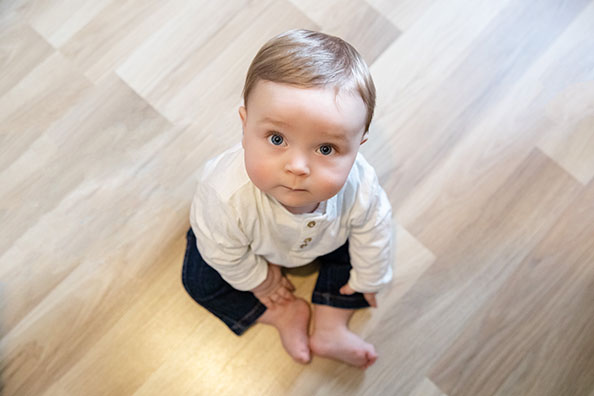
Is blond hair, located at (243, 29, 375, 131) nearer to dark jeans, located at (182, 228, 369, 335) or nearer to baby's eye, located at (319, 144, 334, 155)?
baby's eye, located at (319, 144, 334, 155)

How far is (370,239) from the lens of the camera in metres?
0.83

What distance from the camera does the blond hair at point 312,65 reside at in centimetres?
58

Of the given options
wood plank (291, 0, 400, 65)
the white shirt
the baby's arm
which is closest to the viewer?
the white shirt

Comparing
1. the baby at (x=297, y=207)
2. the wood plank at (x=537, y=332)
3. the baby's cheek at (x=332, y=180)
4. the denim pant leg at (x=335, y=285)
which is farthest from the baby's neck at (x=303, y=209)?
the wood plank at (x=537, y=332)

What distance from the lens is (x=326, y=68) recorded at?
0.59 metres

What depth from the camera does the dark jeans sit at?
0.91 m

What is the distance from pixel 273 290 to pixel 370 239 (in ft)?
0.68

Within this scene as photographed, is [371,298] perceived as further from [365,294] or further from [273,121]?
Answer: [273,121]

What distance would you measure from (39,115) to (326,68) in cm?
66

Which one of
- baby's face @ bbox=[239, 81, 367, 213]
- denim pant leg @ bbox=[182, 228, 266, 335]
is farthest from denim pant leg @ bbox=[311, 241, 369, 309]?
baby's face @ bbox=[239, 81, 367, 213]

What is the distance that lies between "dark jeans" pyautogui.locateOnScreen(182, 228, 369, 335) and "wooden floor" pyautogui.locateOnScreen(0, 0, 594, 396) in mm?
42

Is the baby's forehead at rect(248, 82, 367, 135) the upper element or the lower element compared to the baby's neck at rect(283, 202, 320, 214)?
upper

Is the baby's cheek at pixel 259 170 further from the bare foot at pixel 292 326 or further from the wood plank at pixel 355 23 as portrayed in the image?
the wood plank at pixel 355 23

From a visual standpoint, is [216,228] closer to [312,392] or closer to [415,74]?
[312,392]
